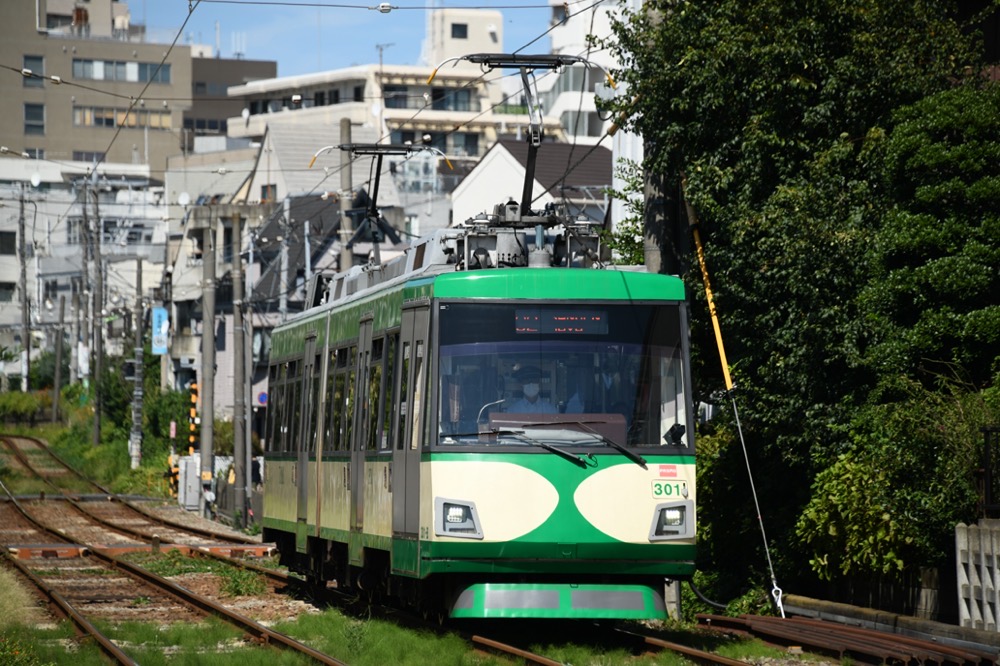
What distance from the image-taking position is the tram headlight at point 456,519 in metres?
14.0

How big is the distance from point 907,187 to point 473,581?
8176 millimetres

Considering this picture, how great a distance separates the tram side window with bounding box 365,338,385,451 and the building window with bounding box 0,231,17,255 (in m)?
95.6

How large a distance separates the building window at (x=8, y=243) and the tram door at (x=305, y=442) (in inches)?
3592

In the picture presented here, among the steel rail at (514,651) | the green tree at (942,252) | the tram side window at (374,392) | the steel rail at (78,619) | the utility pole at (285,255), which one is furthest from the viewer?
the utility pole at (285,255)

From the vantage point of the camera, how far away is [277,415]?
75.3ft

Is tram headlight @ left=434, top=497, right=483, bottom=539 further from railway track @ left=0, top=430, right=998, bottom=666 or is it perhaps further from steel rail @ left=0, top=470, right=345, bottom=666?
steel rail @ left=0, top=470, right=345, bottom=666

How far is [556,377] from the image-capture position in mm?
14320

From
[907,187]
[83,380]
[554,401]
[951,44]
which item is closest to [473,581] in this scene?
[554,401]

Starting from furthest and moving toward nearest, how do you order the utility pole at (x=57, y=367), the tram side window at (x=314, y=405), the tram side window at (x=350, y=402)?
the utility pole at (x=57, y=367), the tram side window at (x=314, y=405), the tram side window at (x=350, y=402)

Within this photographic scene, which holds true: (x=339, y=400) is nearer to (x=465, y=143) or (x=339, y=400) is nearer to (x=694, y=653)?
(x=694, y=653)


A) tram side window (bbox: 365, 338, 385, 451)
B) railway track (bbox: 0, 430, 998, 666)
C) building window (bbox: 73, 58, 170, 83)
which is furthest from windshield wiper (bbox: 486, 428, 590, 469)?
building window (bbox: 73, 58, 170, 83)

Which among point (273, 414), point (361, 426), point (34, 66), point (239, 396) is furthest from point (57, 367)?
point (361, 426)

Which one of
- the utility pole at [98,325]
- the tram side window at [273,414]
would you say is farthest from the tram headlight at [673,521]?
the utility pole at [98,325]

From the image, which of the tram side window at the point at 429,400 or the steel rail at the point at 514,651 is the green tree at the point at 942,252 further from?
the steel rail at the point at 514,651
